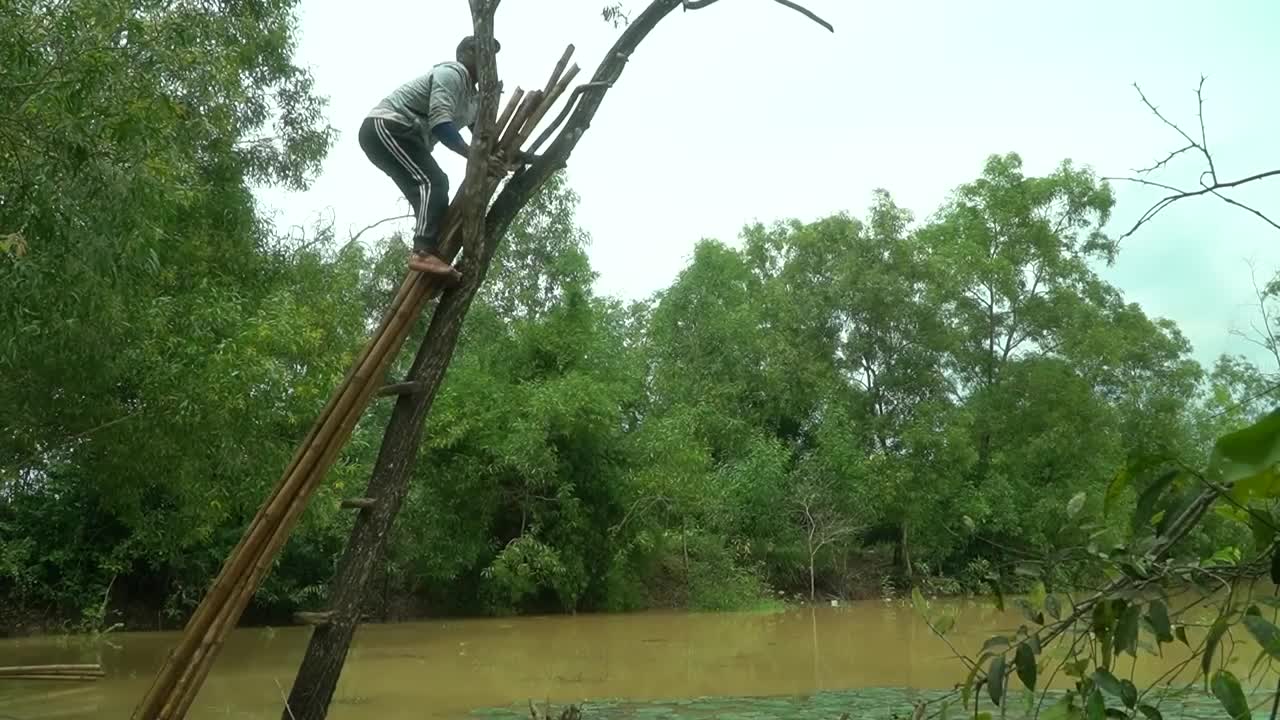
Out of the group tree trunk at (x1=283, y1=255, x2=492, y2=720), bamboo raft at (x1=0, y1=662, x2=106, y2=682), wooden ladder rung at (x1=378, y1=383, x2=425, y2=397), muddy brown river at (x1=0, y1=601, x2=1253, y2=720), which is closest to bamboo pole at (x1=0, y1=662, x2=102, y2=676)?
bamboo raft at (x1=0, y1=662, x2=106, y2=682)

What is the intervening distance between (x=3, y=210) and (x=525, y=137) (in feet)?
7.80

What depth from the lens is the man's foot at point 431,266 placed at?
298cm

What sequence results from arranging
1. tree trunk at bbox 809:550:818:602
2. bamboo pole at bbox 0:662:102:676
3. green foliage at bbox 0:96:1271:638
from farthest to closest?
tree trunk at bbox 809:550:818:602 < bamboo pole at bbox 0:662:102:676 < green foliage at bbox 0:96:1271:638

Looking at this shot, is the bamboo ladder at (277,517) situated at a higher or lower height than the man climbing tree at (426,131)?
lower

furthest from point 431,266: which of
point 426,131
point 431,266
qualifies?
point 426,131

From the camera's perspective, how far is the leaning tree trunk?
9.36ft

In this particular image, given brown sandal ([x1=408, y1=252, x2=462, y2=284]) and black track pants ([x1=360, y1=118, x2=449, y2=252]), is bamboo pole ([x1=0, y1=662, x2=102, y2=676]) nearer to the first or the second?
black track pants ([x1=360, y1=118, x2=449, y2=252])

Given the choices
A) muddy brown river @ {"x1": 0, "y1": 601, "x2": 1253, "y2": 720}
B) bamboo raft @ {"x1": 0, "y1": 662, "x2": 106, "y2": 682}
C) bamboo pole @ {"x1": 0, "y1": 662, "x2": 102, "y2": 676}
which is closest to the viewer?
bamboo pole @ {"x1": 0, "y1": 662, "x2": 102, "y2": 676}

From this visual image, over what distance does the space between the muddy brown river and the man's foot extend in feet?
12.3

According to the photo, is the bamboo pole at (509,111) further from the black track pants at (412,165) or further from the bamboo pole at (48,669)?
the bamboo pole at (48,669)

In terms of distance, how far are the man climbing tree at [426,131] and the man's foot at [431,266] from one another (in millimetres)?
78

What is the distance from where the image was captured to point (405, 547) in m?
15.2

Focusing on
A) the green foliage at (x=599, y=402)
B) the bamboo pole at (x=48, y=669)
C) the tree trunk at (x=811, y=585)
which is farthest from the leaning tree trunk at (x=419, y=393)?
the tree trunk at (x=811, y=585)

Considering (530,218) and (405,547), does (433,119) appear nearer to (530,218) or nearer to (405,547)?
(405,547)
